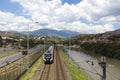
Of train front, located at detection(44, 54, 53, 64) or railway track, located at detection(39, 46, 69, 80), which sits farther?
train front, located at detection(44, 54, 53, 64)

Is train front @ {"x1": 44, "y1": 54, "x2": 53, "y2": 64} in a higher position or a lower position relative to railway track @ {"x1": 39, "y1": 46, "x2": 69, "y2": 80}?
higher

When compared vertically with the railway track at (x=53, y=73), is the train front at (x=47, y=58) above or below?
above

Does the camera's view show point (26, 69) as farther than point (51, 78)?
Yes

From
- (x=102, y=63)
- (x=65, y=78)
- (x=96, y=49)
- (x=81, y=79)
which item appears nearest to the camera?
(x=102, y=63)

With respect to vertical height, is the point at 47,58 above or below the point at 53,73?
above

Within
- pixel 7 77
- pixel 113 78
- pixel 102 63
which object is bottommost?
pixel 113 78

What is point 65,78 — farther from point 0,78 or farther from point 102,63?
point 102,63

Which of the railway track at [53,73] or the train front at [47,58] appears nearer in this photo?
the railway track at [53,73]

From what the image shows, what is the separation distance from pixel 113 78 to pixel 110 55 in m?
76.6

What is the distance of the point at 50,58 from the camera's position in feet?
252

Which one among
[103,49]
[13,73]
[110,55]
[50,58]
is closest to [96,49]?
[103,49]

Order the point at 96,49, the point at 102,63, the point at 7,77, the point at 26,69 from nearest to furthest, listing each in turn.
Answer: the point at 102,63
the point at 7,77
the point at 26,69
the point at 96,49

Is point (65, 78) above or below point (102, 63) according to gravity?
below

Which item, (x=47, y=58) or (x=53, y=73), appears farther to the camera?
(x=47, y=58)
